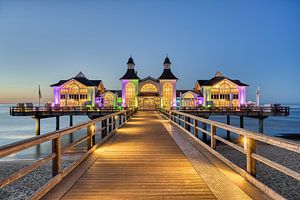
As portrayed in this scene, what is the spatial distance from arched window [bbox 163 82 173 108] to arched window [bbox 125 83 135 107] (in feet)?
22.2

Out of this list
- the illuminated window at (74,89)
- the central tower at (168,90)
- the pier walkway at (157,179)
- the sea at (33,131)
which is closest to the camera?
the pier walkway at (157,179)

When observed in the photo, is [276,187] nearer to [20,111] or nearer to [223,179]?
[223,179]

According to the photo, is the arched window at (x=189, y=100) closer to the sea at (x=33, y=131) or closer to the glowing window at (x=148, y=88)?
the glowing window at (x=148, y=88)

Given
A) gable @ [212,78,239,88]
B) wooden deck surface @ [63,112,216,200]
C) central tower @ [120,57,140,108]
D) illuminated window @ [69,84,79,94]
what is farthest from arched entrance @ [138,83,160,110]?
wooden deck surface @ [63,112,216,200]

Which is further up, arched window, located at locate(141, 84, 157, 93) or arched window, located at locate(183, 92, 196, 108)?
arched window, located at locate(141, 84, 157, 93)

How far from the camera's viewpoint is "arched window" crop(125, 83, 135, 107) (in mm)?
48109

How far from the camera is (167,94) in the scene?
48406 mm

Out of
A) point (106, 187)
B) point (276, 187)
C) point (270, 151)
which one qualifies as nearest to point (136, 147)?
point (106, 187)

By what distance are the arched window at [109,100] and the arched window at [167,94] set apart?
11.3 meters

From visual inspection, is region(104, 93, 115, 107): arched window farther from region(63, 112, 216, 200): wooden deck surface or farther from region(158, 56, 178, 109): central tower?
region(63, 112, 216, 200): wooden deck surface

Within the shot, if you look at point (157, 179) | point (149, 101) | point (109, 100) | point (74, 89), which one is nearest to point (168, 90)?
point (149, 101)

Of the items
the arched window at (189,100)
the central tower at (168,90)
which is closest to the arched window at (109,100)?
the central tower at (168,90)

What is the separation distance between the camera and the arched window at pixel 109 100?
47938mm

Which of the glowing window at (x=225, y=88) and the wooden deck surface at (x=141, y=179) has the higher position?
the glowing window at (x=225, y=88)
